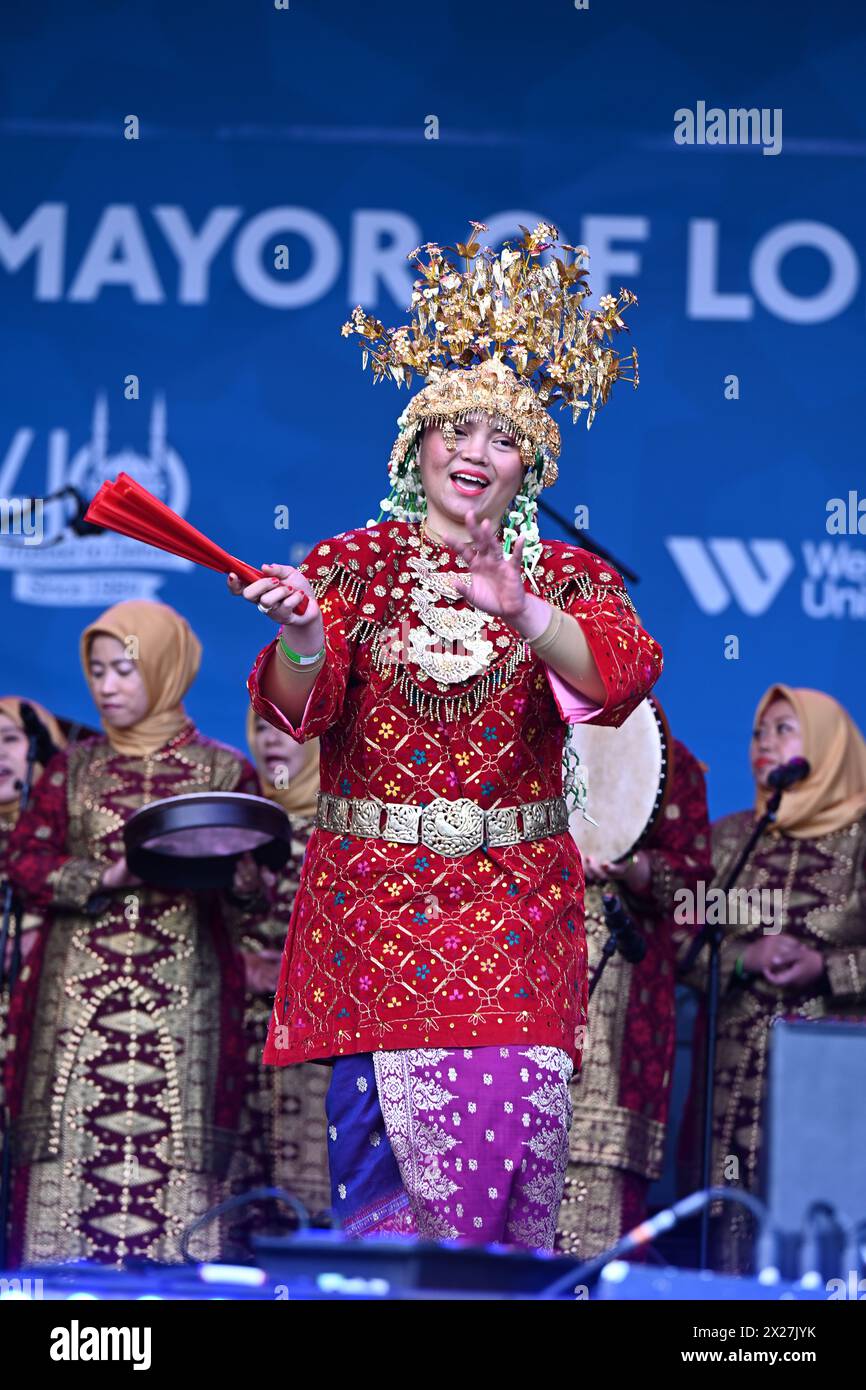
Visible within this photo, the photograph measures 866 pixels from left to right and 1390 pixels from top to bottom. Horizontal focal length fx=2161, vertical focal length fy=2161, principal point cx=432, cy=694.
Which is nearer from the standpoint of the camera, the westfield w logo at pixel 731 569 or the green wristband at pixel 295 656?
the green wristband at pixel 295 656

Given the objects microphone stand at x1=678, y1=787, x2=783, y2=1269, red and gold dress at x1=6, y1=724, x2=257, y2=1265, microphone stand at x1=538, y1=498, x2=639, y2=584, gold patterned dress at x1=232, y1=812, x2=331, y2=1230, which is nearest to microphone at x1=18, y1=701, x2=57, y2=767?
red and gold dress at x1=6, y1=724, x2=257, y2=1265

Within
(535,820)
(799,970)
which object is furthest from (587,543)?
(535,820)

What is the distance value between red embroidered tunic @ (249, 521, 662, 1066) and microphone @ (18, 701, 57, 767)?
2582mm

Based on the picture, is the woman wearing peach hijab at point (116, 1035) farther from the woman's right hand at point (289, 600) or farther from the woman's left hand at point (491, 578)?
the woman's left hand at point (491, 578)

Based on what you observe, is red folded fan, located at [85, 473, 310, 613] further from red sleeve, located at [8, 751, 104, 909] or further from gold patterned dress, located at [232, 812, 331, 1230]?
gold patterned dress, located at [232, 812, 331, 1230]

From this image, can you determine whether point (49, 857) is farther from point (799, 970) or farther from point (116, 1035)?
point (799, 970)

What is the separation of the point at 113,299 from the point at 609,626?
370 centimetres

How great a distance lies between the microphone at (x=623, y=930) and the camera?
4.70 metres

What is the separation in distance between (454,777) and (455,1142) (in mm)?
485

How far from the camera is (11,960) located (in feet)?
17.9

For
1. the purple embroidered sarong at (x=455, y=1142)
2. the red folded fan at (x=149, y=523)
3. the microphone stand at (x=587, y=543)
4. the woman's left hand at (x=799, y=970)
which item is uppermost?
the microphone stand at (x=587, y=543)

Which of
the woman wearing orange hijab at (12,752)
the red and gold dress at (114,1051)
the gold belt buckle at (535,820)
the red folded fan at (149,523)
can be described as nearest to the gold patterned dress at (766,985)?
the red and gold dress at (114,1051)

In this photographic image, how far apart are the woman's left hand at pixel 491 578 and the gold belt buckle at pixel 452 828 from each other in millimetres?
363
